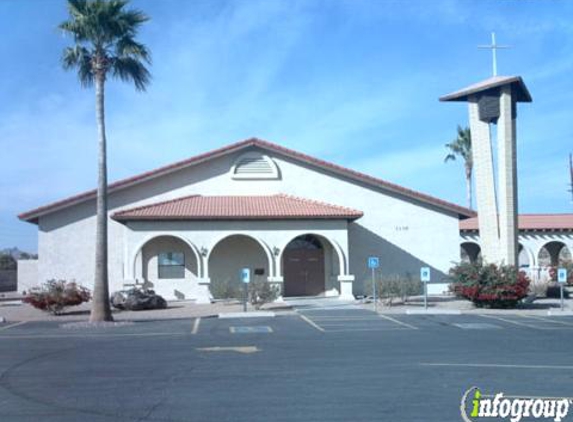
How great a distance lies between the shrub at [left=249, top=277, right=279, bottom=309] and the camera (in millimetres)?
28281

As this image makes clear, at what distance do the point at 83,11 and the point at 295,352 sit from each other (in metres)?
14.6

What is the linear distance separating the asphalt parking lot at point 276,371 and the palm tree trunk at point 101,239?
2.72m

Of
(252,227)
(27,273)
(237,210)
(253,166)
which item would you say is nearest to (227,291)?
(252,227)

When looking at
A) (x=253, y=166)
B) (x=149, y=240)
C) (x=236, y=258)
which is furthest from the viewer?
(x=253, y=166)

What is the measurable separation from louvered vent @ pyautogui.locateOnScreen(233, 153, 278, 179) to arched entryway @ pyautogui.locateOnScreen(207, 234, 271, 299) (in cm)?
354

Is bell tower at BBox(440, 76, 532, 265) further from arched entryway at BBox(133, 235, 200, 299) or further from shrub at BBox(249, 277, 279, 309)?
arched entryway at BBox(133, 235, 200, 299)

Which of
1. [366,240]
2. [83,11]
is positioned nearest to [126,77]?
[83,11]

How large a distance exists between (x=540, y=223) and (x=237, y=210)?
23.1m

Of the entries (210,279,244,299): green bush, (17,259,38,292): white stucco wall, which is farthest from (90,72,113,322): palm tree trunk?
(17,259,38,292): white stucco wall

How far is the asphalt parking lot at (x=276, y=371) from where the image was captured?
31.5 feet

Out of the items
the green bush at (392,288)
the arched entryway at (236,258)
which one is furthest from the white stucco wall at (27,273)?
the green bush at (392,288)

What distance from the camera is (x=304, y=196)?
121ft

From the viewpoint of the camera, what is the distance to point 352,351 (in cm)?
1541

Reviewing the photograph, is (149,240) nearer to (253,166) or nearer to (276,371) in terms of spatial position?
(253,166)
